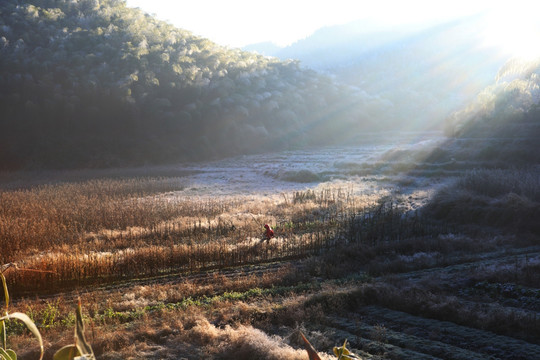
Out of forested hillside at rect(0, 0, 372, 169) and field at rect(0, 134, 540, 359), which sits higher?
forested hillside at rect(0, 0, 372, 169)

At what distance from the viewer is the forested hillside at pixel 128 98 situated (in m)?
48.4

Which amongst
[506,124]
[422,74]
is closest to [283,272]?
[506,124]

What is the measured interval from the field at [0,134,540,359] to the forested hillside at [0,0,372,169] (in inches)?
1057

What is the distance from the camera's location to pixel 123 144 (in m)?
50.4

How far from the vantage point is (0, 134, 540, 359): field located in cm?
705

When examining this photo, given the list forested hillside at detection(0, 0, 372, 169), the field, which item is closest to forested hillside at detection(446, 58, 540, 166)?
the field

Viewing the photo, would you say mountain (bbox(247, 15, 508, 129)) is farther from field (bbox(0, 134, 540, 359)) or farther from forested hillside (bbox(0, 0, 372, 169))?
field (bbox(0, 134, 540, 359))

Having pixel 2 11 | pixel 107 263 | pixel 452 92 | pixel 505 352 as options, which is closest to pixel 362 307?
pixel 505 352

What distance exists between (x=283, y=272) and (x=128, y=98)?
46892 millimetres

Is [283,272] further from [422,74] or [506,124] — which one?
[422,74]

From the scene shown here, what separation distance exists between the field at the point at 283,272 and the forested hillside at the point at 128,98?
88.1ft

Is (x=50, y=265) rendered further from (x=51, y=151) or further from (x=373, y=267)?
(x=51, y=151)

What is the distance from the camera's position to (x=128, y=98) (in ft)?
173

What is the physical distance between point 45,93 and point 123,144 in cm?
1048
